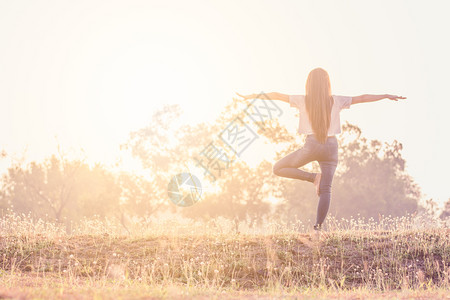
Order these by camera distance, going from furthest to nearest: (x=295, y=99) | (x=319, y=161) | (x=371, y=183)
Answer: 1. (x=371, y=183)
2. (x=295, y=99)
3. (x=319, y=161)

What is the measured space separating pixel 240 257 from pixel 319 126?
2.36 m

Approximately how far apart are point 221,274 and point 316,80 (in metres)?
3.34

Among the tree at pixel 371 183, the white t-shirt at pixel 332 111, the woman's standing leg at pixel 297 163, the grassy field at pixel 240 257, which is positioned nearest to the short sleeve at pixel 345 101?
the white t-shirt at pixel 332 111

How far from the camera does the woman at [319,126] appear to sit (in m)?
7.42

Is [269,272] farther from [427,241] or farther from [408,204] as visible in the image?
[408,204]

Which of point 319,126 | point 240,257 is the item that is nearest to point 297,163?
point 319,126

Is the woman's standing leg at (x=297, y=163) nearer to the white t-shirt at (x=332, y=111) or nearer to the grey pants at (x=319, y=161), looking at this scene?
the grey pants at (x=319, y=161)

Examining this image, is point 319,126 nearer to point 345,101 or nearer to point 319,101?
point 319,101

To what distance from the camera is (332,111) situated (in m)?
7.65

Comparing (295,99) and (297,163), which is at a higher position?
(295,99)

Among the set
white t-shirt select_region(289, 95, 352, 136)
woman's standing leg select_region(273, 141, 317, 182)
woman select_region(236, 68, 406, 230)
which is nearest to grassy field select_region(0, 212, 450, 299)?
woman select_region(236, 68, 406, 230)

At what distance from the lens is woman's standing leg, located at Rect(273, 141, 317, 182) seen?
754 cm

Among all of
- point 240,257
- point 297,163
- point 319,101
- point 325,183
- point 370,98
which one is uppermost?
point 370,98

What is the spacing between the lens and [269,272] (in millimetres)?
6574
